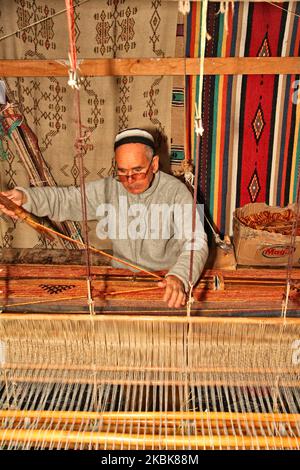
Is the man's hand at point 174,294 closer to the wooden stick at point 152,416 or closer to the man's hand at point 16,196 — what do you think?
the wooden stick at point 152,416

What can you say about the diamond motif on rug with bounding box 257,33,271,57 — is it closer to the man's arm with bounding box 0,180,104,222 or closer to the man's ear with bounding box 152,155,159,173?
the man's ear with bounding box 152,155,159,173

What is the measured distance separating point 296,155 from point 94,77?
2.08 m

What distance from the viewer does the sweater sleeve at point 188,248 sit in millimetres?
2576

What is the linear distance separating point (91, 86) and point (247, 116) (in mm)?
1492

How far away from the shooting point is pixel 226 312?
8.57 ft

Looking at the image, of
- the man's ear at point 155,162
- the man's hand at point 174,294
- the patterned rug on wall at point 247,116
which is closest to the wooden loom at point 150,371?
the man's hand at point 174,294

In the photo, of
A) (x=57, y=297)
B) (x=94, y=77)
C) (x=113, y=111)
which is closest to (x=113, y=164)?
(x=113, y=111)

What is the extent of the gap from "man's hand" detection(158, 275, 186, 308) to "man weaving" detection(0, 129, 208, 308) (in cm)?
54

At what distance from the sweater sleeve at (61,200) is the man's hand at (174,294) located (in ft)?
4.64

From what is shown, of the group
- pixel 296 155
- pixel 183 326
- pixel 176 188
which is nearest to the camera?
pixel 183 326

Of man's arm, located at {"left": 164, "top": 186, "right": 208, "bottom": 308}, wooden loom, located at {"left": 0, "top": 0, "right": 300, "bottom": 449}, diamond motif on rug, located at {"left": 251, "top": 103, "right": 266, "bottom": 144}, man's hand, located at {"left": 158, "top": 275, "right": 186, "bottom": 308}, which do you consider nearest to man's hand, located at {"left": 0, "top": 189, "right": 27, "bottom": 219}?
wooden loom, located at {"left": 0, "top": 0, "right": 300, "bottom": 449}

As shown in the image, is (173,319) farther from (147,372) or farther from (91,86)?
(91,86)

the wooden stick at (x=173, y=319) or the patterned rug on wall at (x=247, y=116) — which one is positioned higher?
the patterned rug on wall at (x=247, y=116)

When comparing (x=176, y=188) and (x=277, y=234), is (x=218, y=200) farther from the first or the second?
(x=176, y=188)
